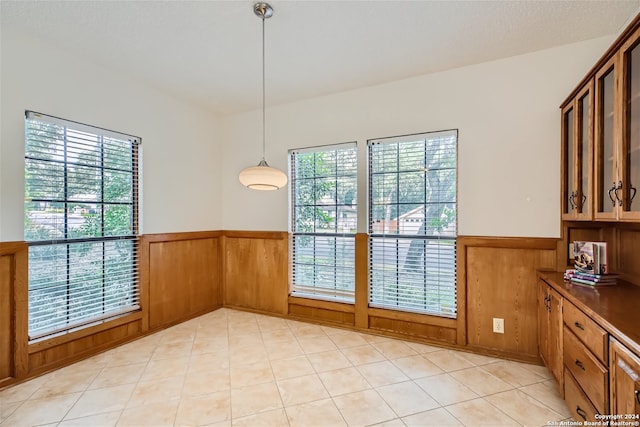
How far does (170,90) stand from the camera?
134 inches

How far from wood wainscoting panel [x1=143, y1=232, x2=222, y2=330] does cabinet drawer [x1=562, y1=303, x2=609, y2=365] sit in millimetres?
3656

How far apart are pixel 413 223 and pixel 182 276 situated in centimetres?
276

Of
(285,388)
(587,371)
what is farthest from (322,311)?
(587,371)

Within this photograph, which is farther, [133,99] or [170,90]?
[170,90]

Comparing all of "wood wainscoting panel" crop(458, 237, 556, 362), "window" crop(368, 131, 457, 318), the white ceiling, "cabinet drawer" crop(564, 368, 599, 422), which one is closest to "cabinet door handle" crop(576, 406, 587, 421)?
"cabinet drawer" crop(564, 368, 599, 422)

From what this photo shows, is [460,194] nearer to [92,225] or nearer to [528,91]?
[528,91]

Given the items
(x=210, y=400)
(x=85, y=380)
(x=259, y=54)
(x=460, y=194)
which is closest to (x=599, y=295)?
(x=460, y=194)

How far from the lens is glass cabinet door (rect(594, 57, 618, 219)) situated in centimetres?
172

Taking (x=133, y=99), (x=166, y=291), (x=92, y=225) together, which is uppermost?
(x=133, y=99)

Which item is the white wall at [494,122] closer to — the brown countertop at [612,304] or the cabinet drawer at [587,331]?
the brown countertop at [612,304]

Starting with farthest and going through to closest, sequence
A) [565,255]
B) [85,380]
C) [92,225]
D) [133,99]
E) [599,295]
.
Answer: [133,99] < [92,225] < [565,255] < [85,380] < [599,295]

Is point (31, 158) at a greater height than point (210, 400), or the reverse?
point (31, 158)

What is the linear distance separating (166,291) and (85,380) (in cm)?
120

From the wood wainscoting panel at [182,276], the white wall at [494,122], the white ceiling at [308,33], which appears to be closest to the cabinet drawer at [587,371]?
the white wall at [494,122]
